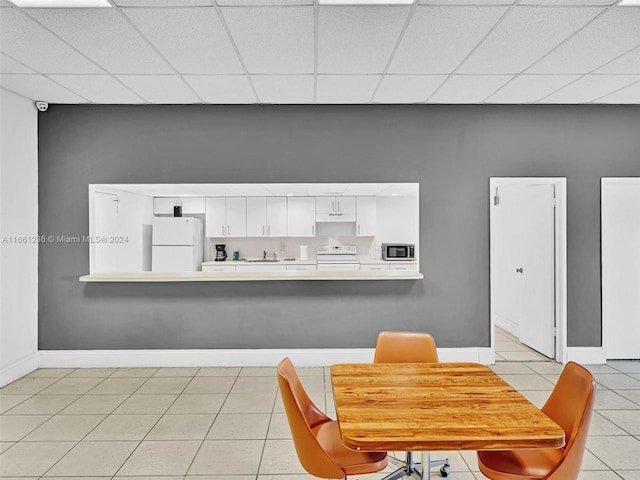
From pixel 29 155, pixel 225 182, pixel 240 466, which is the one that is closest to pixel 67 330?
pixel 29 155

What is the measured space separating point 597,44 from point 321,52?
194cm

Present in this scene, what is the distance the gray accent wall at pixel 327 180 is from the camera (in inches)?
175

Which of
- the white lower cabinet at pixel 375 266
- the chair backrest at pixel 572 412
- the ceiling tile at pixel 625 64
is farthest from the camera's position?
the white lower cabinet at pixel 375 266

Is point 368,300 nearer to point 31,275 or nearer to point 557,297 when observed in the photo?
point 557,297

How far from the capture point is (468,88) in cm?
390

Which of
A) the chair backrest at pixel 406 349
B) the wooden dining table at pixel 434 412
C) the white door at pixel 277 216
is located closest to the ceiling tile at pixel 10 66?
the wooden dining table at pixel 434 412

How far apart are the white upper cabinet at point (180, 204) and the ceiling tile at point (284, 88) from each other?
3243 mm

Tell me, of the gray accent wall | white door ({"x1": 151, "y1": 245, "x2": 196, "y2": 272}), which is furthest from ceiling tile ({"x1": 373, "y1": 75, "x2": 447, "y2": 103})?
white door ({"x1": 151, "y1": 245, "x2": 196, "y2": 272})

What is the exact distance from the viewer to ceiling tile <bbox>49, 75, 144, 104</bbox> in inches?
142

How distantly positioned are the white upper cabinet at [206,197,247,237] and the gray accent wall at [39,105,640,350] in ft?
8.42

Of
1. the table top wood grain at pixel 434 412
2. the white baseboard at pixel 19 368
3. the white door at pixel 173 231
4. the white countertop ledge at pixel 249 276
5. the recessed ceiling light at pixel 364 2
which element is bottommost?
the white baseboard at pixel 19 368

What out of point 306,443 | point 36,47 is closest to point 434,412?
point 306,443

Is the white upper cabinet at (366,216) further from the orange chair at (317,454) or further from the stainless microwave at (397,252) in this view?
the orange chair at (317,454)

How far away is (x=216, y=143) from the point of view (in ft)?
14.6
